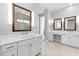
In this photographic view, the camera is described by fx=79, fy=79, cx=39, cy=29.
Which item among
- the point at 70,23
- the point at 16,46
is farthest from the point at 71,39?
the point at 16,46

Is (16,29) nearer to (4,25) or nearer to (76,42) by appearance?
(4,25)

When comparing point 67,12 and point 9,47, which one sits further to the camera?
point 67,12

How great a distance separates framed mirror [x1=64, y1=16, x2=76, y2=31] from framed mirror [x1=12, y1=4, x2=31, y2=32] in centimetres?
276

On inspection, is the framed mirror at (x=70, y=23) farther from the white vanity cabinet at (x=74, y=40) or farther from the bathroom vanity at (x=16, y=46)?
the bathroom vanity at (x=16, y=46)

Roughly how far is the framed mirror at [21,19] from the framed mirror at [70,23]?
2.76 meters

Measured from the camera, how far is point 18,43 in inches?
77.1

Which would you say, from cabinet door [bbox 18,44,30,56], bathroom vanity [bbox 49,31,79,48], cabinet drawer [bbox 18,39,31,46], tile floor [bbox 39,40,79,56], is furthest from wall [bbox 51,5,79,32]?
cabinet door [bbox 18,44,30,56]

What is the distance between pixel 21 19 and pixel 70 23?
10.7ft

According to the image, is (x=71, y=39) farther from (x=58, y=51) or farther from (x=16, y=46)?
(x=16, y=46)

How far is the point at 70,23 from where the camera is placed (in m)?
4.87

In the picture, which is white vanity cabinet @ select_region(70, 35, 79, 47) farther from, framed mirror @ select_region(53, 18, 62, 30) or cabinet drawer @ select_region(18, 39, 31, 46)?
cabinet drawer @ select_region(18, 39, 31, 46)

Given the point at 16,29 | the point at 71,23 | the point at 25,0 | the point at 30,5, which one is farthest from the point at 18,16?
the point at 71,23

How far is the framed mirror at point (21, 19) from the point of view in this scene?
2.58 metres

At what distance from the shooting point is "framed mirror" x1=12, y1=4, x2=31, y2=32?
2.58 m
